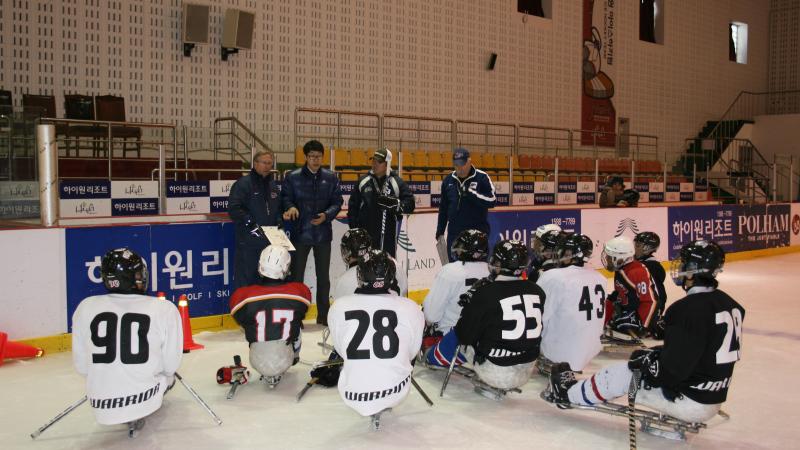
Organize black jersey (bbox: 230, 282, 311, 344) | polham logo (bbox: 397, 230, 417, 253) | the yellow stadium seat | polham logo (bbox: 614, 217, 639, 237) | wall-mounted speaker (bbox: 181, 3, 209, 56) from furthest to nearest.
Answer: the yellow stadium seat
wall-mounted speaker (bbox: 181, 3, 209, 56)
polham logo (bbox: 614, 217, 639, 237)
polham logo (bbox: 397, 230, 417, 253)
black jersey (bbox: 230, 282, 311, 344)

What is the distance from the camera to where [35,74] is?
12.3 m

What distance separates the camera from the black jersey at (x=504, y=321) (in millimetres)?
4918

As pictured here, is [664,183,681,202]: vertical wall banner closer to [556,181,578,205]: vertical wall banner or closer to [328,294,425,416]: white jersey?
[556,181,578,205]: vertical wall banner

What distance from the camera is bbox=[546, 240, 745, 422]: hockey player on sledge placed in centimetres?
409

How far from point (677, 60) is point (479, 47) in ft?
30.4

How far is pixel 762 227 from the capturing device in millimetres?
16219

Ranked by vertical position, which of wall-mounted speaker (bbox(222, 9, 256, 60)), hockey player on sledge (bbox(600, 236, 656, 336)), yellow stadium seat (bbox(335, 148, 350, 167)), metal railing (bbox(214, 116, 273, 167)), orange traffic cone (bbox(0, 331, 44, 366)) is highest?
wall-mounted speaker (bbox(222, 9, 256, 60))

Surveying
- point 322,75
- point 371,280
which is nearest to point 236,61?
point 322,75

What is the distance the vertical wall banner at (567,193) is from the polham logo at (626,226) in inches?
71.7

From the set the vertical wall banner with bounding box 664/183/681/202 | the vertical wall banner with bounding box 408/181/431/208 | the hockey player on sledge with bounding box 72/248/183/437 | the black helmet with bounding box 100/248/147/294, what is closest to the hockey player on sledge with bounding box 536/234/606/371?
the hockey player on sledge with bounding box 72/248/183/437

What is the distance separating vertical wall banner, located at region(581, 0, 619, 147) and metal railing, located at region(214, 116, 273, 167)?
10748 mm

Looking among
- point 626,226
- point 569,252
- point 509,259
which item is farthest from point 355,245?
point 626,226

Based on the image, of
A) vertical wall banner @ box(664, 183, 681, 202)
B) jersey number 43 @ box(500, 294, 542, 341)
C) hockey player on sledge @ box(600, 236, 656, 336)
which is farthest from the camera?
vertical wall banner @ box(664, 183, 681, 202)

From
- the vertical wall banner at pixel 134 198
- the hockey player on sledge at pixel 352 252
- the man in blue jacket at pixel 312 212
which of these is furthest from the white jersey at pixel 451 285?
the vertical wall banner at pixel 134 198
